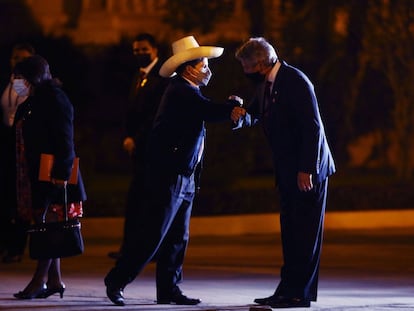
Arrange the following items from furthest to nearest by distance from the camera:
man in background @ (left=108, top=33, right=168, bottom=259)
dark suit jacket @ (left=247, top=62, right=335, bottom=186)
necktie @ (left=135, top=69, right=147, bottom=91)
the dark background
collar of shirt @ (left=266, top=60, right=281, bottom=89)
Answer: the dark background < necktie @ (left=135, top=69, right=147, bottom=91) < man in background @ (left=108, top=33, right=168, bottom=259) < collar of shirt @ (left=266, top=60, right=281, bottom=89) < dark suit jacket @ (left=247, top=62, right=335, bottom=186)

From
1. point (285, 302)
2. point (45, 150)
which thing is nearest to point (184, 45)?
point (45, 150)

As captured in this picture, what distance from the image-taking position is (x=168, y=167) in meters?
9.68

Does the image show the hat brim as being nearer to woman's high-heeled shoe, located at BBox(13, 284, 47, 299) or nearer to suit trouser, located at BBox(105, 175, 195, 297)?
suit trouser, located at BBox(105, 175, 195, 297)

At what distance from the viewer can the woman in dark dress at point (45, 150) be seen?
9.83 m

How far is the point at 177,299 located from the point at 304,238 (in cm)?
95

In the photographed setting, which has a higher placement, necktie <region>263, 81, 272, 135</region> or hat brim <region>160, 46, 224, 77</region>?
hat brim <region>160, 46, 224, 77</region>

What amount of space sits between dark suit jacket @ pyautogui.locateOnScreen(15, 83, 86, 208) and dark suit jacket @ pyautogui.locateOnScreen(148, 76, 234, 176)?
0.58m

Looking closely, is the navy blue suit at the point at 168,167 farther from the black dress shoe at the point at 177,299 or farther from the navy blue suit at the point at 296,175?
the navy blue suit at the point at 296,175

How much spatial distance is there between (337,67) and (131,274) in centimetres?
1633

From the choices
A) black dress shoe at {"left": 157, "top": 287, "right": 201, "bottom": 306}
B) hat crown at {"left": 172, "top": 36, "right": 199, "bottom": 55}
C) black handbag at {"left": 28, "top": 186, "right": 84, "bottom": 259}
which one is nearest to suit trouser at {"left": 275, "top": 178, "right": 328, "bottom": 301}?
black dress shoe at {"left": 157, "top": 287, "right": 201, "bottom": 306}

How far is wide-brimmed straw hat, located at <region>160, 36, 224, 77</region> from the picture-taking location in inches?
387

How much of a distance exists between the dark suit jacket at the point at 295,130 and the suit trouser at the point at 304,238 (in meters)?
0.13

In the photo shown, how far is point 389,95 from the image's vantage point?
3077 cm

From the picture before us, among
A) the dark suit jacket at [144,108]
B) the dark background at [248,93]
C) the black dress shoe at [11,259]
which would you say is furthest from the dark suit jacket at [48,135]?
the dark background at [248,93]
